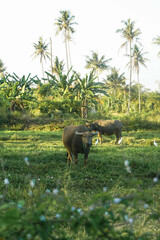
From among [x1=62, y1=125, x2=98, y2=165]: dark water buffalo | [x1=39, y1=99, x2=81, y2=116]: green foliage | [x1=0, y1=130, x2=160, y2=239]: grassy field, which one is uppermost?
[x1=39, y1=99, x2=81, y2=116]: green foliage

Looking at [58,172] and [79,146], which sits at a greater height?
[79,146]

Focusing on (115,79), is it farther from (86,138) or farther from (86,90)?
(86,138)

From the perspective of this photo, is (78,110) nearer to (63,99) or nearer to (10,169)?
(63,99)

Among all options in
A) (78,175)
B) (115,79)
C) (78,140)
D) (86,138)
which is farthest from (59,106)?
(115,79)

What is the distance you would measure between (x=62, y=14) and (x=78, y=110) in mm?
26014

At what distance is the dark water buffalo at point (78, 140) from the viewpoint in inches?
279

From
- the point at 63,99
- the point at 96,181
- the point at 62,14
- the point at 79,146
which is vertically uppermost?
the point at 62,14

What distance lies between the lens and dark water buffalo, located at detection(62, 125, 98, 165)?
7.10 meters

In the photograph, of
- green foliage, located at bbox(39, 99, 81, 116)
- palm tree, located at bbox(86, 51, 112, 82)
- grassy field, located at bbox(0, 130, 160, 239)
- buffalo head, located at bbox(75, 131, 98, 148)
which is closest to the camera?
grassy field, located at bbox(0, 130, 160, 239)

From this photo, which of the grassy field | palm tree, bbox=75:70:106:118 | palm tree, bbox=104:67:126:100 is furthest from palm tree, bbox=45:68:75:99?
palm tree, bbox=104:67:126:100

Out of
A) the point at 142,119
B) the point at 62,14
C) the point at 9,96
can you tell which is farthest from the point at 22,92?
the point at 62,14

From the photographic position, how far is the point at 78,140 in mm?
7410

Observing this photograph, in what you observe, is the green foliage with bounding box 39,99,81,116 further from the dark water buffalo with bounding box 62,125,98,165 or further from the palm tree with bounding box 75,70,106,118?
the dark water buffalo with bounding box 62,125,98,165

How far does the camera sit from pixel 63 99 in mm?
25391
